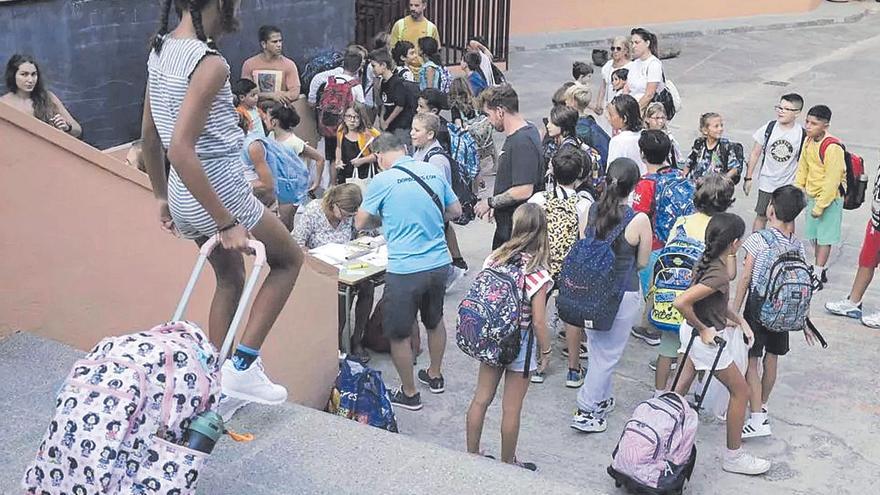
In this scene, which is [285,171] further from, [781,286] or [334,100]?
[781,286]

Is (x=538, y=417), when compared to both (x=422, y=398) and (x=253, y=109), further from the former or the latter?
(x=253, y=109)

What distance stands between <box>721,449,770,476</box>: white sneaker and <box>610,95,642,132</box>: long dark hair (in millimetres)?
3090

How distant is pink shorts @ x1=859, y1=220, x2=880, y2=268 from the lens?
355 inches

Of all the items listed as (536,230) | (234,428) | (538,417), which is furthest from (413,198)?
(234,428)

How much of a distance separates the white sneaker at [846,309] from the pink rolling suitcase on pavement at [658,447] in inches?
133

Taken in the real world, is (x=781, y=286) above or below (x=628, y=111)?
below

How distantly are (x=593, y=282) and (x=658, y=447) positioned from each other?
45.2 inches

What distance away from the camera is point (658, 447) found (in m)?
6.38

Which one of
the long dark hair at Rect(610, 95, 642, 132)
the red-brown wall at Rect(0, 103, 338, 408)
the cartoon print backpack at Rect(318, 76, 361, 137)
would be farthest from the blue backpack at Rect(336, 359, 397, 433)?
the cartoon print backpack at Rect(318, 76, 361, 137)

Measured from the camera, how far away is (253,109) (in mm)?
9734

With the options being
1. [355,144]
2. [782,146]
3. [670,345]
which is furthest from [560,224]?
[355,144]

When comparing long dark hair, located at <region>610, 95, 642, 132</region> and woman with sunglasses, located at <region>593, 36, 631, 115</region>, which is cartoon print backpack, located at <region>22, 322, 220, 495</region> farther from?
woman with sunglasses, located at <region>593, 36, 631, 115</region>

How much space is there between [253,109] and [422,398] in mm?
3221

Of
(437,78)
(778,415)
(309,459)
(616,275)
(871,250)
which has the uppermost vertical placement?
(309,459)
